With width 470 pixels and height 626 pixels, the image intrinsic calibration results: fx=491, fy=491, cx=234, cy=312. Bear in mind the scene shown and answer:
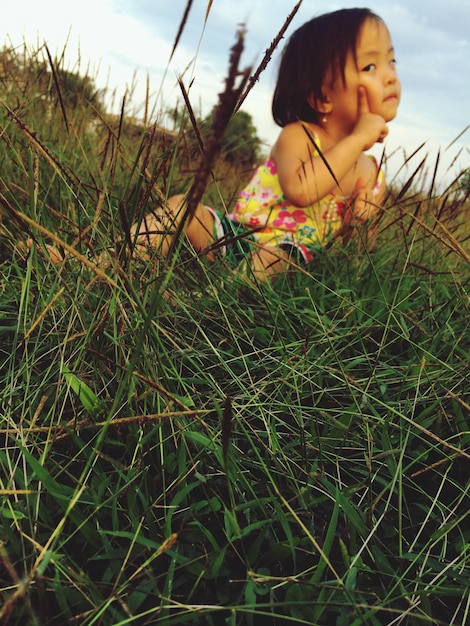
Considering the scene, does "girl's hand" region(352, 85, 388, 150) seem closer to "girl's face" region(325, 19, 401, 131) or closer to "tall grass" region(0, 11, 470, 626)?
"girl's face" region(325, 19, 401, 131)

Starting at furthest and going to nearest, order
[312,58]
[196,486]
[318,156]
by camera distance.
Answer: [312,58] → [318,156] → [196,486]

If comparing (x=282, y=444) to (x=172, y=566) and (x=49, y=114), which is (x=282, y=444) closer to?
(x=172, y=566)

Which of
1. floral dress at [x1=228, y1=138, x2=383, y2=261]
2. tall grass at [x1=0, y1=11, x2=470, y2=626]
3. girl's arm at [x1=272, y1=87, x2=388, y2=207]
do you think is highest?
girl's arm at [x1=272, y1=87, x2=388, y2=207]

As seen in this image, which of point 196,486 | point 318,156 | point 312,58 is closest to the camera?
point 196,486

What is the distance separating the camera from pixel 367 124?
5.69ft

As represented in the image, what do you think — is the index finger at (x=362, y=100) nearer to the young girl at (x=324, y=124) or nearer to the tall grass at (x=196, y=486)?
the young girl at (x=324, y=124)

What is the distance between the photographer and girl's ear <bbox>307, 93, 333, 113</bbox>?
1844 mm

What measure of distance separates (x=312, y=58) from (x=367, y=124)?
1.19ft

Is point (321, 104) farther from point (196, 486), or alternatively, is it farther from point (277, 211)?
point (196, 486)

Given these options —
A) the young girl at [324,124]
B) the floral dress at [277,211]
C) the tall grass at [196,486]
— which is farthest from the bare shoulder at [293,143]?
the tall grass at [196,486]

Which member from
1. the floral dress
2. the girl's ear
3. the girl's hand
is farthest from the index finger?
the floral dress

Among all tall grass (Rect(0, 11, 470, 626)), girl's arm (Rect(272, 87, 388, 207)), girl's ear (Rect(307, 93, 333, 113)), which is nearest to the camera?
tall grass (Rect(0, 11, 470, 626))

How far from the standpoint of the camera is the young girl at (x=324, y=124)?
1.71 metres

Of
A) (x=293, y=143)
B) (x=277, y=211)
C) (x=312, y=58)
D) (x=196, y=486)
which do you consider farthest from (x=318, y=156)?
(x=196, y=486)
